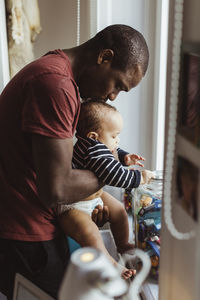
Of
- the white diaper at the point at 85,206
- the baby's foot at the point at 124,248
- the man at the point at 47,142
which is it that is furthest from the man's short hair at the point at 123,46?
the baby's foot at the point at 124,248

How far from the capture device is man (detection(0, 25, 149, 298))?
982 millimetres

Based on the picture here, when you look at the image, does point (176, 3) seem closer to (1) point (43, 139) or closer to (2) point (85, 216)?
(1) point (43, 139)

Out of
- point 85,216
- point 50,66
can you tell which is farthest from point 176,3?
point 85,216

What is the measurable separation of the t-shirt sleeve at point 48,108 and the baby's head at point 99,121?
0.32 metres

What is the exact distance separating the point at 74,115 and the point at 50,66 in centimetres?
14

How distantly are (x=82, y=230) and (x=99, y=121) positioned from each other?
369mm

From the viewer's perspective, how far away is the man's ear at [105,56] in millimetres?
1130

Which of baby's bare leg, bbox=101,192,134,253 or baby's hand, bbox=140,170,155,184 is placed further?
baby's bare leg, bbox=101,192,134,253

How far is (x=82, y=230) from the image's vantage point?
3.97ft

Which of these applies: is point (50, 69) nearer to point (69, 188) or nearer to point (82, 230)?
point (69, 188)

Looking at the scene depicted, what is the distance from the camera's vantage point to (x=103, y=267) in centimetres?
63

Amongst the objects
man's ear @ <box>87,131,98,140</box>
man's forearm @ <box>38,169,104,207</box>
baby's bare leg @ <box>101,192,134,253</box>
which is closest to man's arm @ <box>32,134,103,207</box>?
man's forearm @ <box>38,169,104,207</box>

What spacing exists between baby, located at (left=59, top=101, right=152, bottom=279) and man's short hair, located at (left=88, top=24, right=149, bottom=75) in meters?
0.23

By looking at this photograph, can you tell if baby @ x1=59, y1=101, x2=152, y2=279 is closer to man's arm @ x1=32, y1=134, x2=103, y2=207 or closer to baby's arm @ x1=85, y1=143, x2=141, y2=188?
baby's arm @ x1=85, y1=143, x2=141, y2=188
